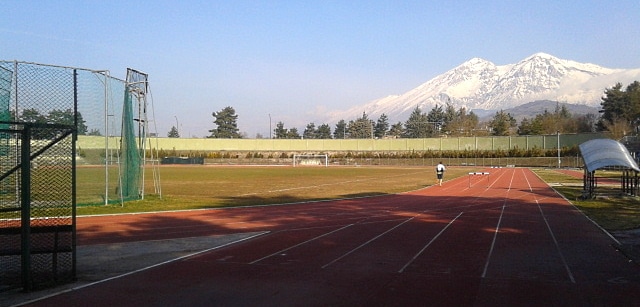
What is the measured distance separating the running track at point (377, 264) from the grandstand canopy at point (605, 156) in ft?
28.2

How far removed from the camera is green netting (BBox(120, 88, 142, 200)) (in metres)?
24.4

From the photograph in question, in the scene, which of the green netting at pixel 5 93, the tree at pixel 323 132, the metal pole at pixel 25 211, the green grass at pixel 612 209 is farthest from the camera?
the tree at pixel 323 132

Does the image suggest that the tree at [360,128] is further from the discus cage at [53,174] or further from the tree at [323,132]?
the discus cage at [53,174]

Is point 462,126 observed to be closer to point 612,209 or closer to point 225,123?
point 225,123

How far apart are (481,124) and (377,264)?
152274 mm

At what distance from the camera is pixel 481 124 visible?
15625 cm

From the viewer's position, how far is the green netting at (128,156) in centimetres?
2442

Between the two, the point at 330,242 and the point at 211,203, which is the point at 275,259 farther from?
the point at 211,203

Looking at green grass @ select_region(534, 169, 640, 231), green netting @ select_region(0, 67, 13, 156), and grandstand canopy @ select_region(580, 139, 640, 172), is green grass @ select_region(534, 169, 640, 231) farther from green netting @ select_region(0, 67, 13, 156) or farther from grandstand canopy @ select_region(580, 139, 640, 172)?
green netting @ select_region(0, 67, 13, 156)

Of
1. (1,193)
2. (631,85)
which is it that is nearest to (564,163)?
(631,85)

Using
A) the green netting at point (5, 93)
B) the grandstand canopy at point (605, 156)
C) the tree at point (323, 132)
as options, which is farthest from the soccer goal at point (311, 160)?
the green netting at point (5, 93)

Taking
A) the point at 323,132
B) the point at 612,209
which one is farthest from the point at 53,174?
the point at 323,132

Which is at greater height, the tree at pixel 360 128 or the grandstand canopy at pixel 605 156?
the tree at pixel 360 128

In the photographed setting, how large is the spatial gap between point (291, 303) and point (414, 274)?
2785mm
